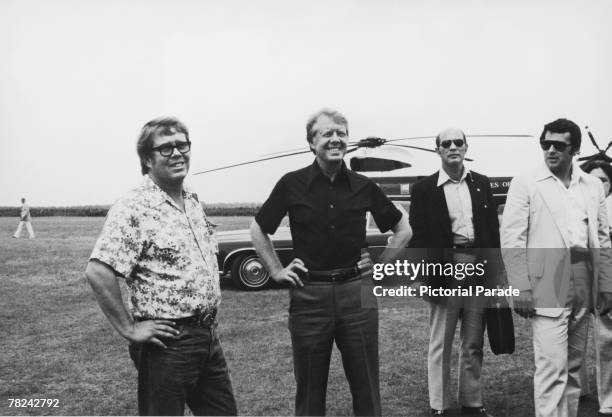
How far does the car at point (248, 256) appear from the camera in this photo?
366 inches

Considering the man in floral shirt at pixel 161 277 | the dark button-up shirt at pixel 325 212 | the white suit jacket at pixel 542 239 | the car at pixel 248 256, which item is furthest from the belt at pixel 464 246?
the car at pixel 248 256

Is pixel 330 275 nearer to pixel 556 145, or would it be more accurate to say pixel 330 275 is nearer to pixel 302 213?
pixel 302 213

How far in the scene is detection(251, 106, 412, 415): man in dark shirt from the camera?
9.50 feet

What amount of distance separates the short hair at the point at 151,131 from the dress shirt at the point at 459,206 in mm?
2076

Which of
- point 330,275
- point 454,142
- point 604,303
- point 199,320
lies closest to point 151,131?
point 199,320

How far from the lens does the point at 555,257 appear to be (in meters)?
3.27

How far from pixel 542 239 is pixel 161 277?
84.9 inches

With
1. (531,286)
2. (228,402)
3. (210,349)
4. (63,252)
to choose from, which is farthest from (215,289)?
(63,252)

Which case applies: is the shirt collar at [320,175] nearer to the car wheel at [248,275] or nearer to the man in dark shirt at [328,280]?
the man in dark shirt at [328,280]

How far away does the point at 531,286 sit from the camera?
3.27 metres

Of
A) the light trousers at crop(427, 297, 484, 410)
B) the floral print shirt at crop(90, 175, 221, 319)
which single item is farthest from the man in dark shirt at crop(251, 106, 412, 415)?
the light trousers at crop(427, 297, 484, 410)

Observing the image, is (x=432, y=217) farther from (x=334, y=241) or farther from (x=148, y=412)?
(x=148, y=412)

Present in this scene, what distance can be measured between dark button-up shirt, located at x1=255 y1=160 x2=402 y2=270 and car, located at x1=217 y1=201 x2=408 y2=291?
20.4 ft

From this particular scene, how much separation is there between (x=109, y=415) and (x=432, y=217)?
2538mm
